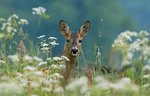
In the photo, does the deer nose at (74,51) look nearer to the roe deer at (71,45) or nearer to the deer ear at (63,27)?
the roe deer at (71,45)

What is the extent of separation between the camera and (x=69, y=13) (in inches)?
2181

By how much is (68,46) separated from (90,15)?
147 feet

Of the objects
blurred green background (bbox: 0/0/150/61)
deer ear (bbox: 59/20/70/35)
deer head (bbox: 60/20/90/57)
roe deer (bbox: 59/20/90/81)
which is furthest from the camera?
blurred green background (bbox: 0/0/150/61)

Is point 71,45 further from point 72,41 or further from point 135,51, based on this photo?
point 135,51

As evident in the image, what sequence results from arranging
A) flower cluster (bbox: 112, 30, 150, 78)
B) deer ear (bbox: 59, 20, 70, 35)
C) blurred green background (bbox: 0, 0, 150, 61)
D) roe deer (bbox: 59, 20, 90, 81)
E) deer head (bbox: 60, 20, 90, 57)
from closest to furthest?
flower cluster (bbox: 112, 30, 150, 78) → roe deer (bbox: 59, 20, 90, 81) → deer head (bbox: 60, 20, 90, 57) → deer ear (bbox: 59, 20, 70, 35) → blurred green background (bbox: 0, 0, 150, 61)

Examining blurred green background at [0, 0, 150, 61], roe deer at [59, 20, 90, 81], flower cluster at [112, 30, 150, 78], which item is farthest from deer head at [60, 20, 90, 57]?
blurred green background at [0, 0, 150, 61]

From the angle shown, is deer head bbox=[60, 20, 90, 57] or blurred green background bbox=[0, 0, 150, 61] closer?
deer head bbox=[60, 20, 90, 57]

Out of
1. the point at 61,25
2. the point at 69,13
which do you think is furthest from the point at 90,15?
the point at 61,25

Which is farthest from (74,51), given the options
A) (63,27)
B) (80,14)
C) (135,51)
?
(80,14)

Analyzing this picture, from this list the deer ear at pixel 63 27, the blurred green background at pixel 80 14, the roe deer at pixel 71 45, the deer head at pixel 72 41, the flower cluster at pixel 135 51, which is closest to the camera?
the flower cluster at pixel 135 51

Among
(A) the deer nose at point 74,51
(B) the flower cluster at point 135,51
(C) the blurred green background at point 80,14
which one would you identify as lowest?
(B) the flower cluster at point 135,51

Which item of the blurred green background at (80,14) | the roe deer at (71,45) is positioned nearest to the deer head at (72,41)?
the roe deer at (71,45)

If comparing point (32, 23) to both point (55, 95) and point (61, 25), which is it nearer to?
point (61, 25)

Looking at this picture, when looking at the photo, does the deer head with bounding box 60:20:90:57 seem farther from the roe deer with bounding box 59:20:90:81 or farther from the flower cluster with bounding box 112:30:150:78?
the flower cluster with bounding box 112:30:150:78
